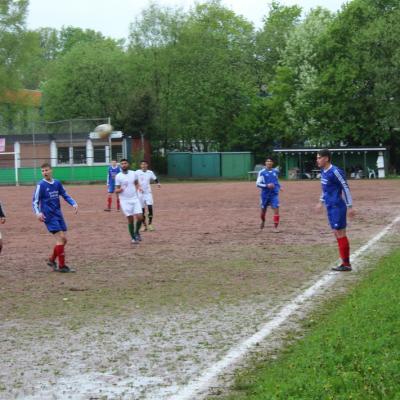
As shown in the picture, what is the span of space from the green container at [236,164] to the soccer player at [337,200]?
53166 mm

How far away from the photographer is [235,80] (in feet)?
229

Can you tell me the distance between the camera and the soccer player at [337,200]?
12.2 metres

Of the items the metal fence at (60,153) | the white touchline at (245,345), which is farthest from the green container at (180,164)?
the white touchline at (245,345)

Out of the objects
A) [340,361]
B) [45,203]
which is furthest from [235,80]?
[340,361]

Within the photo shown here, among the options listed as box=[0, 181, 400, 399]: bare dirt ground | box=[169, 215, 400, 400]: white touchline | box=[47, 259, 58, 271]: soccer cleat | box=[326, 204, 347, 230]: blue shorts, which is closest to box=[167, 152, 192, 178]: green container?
box=[0, 181, 400, 399]: bare dirt ground

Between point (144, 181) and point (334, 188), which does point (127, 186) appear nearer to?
point (144, 181)

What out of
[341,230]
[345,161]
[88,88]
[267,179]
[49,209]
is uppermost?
[88,88]

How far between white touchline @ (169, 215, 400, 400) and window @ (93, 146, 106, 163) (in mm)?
48559

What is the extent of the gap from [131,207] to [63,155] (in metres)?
44.3

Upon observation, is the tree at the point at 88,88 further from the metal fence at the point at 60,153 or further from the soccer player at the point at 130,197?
the soccer player at the point at 130,197

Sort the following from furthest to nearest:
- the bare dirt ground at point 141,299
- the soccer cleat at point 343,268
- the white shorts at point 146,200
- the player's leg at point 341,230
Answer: the white shorts at point 146,200, the player's leg at point 341,230, the soccer cleat at point 343,268, the bare dirt ground at point 141,299

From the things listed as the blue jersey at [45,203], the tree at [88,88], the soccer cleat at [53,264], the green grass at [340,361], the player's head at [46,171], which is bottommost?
the soccer cleat at [53,264]

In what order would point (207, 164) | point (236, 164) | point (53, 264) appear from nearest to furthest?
1. point (53, 264)
2. point (236, 164)
3. point (207, 164)

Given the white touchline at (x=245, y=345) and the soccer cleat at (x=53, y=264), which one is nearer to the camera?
the white touchline at (x=245, y=345)
